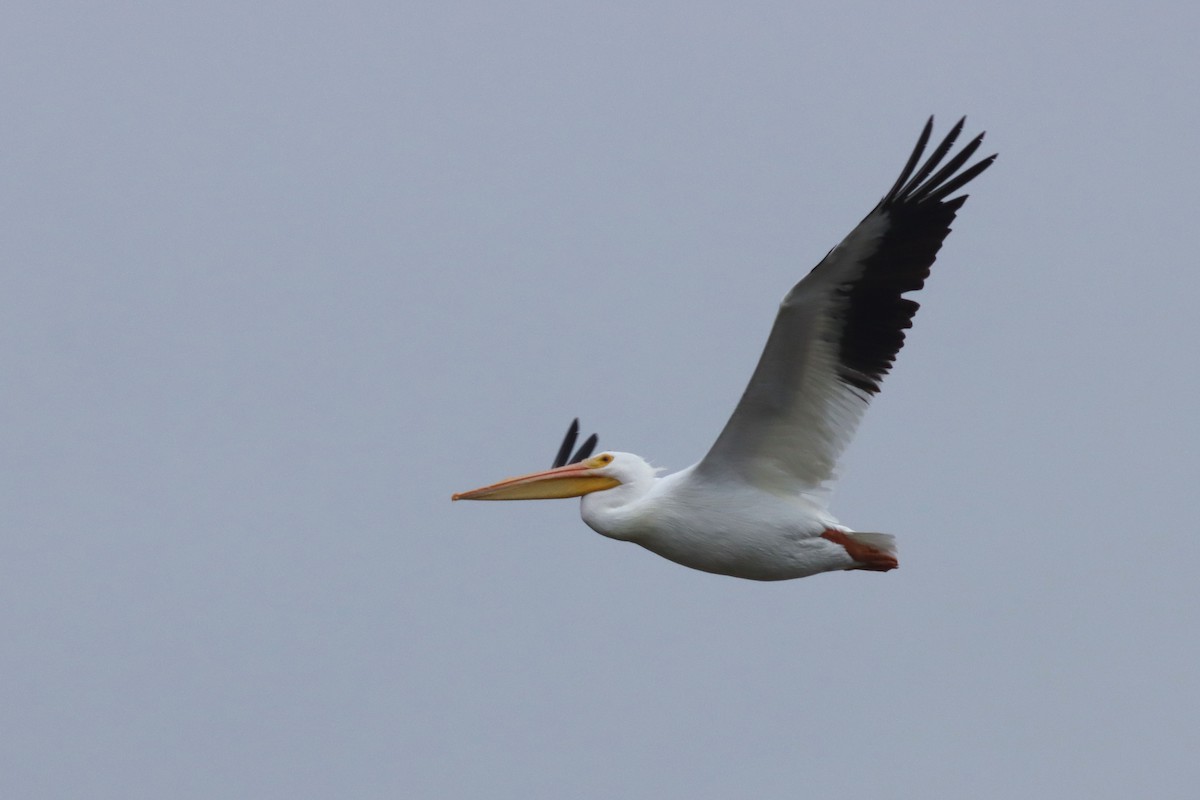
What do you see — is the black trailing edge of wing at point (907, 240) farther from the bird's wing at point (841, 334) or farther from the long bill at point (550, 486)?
the long bill at point (550, 486)

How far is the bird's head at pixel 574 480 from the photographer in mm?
11844

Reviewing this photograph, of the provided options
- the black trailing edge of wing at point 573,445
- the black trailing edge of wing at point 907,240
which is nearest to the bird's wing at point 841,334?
the black trailing edge of wing at point 907,240

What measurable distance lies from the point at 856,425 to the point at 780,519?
684mm

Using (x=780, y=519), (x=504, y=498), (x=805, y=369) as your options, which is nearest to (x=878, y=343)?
(x=805, y=369)

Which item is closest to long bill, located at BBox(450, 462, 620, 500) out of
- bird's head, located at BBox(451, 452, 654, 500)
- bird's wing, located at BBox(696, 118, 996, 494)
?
bird's head, located at BBox(451, 452, 654, 500)

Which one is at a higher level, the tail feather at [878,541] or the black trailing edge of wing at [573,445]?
the black trailing edge of wing at [573,445]

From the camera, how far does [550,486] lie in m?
12.1

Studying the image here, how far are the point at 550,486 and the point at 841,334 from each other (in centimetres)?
217

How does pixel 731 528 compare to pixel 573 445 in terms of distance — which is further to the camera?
pixel 573 445

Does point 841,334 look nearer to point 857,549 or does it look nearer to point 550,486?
point 857,549

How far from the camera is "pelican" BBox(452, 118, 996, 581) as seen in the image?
35.3 ft

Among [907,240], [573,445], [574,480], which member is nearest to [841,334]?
[907,240]

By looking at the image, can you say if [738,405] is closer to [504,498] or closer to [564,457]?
[504,498]

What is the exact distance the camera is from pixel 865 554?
11.4m
